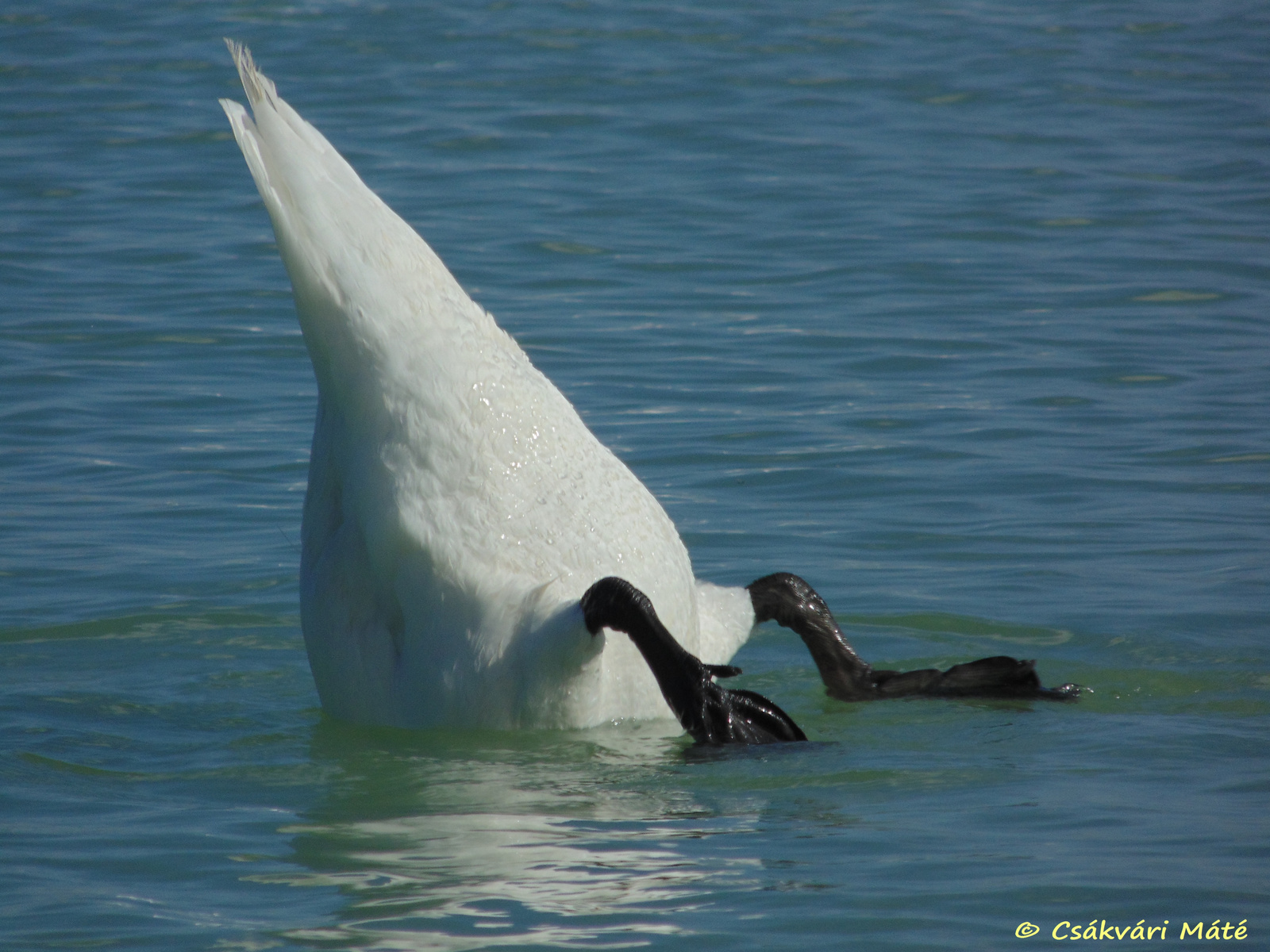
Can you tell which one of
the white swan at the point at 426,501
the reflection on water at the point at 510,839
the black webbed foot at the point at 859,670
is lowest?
the reflection on water at the point at 510,839

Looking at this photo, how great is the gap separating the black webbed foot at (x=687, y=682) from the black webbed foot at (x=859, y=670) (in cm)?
74

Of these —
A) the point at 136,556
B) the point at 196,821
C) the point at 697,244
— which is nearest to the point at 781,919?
the point at 196,821

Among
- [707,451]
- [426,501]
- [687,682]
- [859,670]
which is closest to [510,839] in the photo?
[687,682]

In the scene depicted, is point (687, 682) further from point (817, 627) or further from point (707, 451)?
point (707, 451)

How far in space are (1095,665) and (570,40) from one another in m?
15.1

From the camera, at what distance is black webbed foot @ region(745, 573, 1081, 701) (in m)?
5.83

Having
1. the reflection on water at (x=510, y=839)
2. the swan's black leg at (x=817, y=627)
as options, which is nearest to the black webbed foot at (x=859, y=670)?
the swan's black leg at (x=817, y=627)

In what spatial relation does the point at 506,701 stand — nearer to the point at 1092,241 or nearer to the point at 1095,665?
the point at 1095,665

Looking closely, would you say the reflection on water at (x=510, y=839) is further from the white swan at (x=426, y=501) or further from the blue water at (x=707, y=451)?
the white swan at (x=426, y=501)

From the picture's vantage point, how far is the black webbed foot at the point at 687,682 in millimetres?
4906

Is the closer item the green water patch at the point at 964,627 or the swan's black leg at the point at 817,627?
the swan's black leg at the point at 817,627

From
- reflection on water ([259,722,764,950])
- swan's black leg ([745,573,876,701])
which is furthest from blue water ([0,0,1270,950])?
swan's black leg ([745,573,876,701])

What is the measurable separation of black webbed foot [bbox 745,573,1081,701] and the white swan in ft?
2.81

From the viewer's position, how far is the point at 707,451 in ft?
30.2
